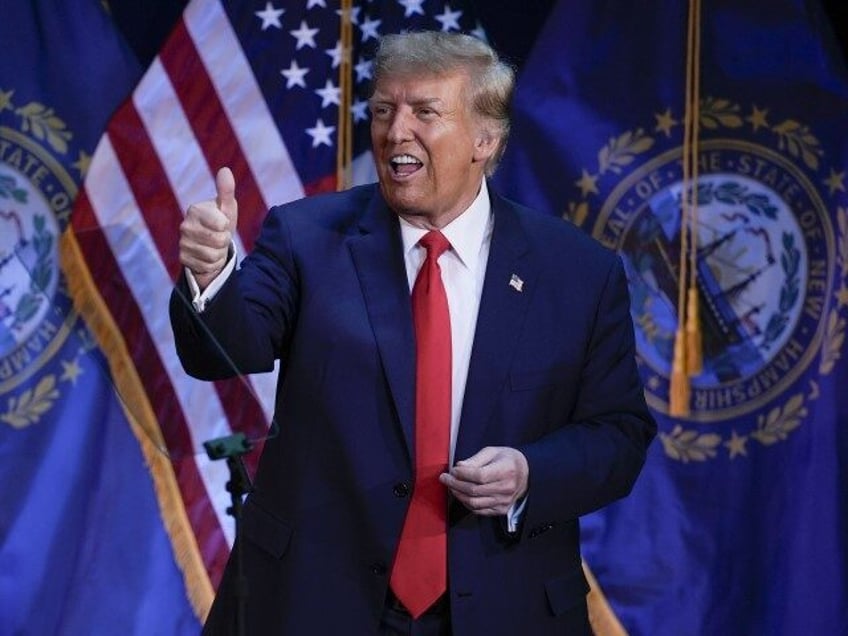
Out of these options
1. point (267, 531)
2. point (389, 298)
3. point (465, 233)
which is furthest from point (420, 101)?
point (267, 531)

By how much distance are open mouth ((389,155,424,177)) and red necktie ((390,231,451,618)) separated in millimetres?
269

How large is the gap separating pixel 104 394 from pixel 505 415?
1660 millimetres

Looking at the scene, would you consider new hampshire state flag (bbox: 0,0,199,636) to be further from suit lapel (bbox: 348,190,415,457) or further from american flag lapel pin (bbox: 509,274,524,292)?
american flag lapel pin (bbox: 509,274,524,292)

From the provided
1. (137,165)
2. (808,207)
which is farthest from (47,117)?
(808,207)

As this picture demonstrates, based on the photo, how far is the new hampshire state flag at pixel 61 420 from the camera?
3.73 m

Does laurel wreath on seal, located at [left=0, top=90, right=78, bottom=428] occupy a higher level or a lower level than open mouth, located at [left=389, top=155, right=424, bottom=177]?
lower

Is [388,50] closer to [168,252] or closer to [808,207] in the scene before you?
[168,252]

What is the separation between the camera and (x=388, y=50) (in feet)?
8.27

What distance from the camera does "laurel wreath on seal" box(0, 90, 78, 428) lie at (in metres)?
3.73

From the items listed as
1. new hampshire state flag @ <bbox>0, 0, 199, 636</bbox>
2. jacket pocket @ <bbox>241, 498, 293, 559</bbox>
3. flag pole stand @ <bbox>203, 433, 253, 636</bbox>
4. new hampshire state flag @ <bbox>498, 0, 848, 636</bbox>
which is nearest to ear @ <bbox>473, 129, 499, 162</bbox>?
jacket pocket @ <bbox>241, 498, 293, 559</bbox>

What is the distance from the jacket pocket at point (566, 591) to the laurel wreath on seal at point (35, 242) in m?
1.63

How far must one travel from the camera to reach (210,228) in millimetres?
2037

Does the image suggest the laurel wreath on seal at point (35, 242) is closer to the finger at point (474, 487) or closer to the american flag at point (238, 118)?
the american flag at point (238, 118)

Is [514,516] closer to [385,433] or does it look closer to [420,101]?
[385,433]
